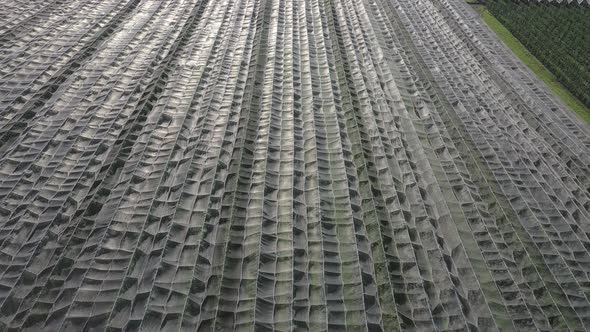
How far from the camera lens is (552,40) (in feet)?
21.9

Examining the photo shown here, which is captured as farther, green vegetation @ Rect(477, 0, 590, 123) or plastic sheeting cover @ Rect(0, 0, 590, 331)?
green vegetation @ Rect(477, 0, 590, 123)

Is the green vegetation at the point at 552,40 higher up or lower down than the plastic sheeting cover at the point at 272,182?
lower down

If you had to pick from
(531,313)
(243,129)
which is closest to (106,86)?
(243,129)

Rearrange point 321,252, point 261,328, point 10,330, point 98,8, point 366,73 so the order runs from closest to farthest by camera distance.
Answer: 1. point 10,330
2. point 261,328
3. point 321,252
4. point 366,73
5. point 98,8

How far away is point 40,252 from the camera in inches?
92.4

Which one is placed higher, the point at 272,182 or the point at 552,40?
the point at 272,182

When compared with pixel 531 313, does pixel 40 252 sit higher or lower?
higher

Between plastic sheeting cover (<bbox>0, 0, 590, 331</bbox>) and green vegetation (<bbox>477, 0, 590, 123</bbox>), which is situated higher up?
plastic sheeting cover (<bbox>0, 0, 590, 331</bbox>)

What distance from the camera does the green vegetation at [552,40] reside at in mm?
5586

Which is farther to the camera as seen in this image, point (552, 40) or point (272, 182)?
point (552, 40)

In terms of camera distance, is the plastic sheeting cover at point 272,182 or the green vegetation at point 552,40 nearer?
the plastic sheeting cover at point 272,182

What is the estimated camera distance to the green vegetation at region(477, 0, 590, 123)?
220 inches

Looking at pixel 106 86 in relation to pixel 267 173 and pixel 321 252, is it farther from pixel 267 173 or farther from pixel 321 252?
pixel 321 252

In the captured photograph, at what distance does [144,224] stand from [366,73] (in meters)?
2.95
